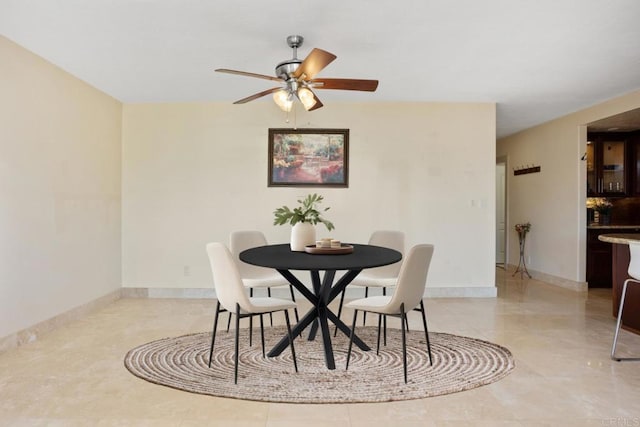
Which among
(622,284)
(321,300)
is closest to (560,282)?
(622,284)

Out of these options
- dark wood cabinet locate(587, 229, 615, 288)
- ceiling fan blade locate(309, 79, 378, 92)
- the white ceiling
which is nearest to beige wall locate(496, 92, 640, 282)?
dark wood cabinet locate(587, 229, 615, 288)

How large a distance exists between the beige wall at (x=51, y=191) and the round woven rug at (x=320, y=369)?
3.95 ft

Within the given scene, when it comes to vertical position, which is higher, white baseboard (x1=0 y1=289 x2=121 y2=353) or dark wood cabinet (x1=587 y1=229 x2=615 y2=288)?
dark wood cabinet (x1=587 y1=229 x2=615 y2=288)

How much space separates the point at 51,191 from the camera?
401 cm

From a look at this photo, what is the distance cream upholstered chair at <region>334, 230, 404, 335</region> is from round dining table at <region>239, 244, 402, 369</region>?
1.10 ft

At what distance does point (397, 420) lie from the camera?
91.2 inches

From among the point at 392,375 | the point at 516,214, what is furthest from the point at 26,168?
the point at 516,214

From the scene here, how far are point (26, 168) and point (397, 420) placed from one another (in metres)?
3.42

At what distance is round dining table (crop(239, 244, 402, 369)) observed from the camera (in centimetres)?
276

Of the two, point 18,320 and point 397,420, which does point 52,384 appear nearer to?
point 18,320

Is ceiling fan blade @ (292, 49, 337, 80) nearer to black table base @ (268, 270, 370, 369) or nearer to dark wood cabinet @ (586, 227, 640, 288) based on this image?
black table base @ (268, 270, 370, 369)

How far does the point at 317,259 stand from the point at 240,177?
9.27 ft

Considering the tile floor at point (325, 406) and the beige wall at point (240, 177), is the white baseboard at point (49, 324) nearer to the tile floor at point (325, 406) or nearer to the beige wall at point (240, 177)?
the tile floor at point (325, 406)

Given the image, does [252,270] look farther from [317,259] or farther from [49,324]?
[49,324]
